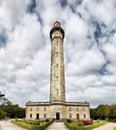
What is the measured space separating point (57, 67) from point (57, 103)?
11.6 m

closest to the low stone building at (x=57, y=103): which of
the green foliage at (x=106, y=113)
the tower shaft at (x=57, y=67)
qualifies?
the tower shaft at (x=57, y=67)

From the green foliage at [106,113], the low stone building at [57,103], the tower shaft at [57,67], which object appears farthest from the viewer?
the green foliage at [106,113]

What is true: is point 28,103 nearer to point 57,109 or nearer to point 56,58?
point 57,109

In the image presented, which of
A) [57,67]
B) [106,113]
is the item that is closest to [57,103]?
[57,67]

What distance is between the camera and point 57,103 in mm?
55062

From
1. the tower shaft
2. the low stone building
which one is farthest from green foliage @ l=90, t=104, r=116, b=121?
the tower shaft

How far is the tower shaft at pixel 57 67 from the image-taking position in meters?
55.9

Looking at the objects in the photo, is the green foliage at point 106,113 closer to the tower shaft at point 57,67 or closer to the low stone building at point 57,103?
the low stone building at point 57,103

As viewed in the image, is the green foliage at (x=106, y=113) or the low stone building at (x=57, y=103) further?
the green foliage at (x=106, y=113)

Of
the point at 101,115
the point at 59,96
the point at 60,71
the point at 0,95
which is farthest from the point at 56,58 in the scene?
the point at 0,95

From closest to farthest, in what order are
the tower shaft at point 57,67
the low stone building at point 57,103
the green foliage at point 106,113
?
the low stone building at point 57,103 → the tower shaft at point 57,67 → the green foliage at point 106,113

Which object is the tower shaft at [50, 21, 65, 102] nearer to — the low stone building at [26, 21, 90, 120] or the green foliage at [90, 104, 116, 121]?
the low stone building at [26, 21, 90, 120]

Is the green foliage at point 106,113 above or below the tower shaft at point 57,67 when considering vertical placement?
below

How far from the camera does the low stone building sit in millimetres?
55500
